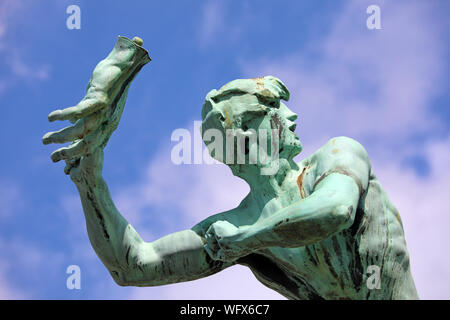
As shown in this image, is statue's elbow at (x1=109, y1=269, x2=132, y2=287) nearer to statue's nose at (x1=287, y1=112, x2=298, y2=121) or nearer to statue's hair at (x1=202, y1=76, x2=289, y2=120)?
statue's hair at (x1=202, y1=76, x2=289, y2=120)

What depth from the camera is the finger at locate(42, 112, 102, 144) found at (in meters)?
5.65

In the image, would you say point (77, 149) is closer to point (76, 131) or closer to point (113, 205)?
point (76, 131)

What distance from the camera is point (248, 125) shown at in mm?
5918

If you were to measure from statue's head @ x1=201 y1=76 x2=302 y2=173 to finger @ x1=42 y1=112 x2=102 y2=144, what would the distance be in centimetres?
84

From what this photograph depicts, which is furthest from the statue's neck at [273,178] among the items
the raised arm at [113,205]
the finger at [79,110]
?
the finger at [79,110]

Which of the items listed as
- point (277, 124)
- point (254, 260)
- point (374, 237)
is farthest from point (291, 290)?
point (277, 124)

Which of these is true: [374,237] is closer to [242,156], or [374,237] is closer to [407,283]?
[407,283]

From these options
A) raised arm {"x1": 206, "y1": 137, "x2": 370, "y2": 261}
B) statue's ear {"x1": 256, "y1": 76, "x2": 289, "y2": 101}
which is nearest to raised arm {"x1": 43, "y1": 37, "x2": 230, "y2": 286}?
raised arm {"x1": 206, "y1": 137, "x2": 370, "y2": 261}

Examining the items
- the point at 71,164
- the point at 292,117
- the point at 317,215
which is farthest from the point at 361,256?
the point at 71,164

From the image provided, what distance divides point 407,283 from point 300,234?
1.13m

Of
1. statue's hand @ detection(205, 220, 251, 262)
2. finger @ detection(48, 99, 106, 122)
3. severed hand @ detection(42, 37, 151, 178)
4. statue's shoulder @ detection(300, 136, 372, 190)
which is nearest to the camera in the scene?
statue's hand @ detection(205, 220, 251, 262)

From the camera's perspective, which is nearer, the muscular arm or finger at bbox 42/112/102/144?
finger at bbox 42/112/102/144

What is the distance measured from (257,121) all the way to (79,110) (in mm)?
1269

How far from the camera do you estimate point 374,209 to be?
18.5 feet
